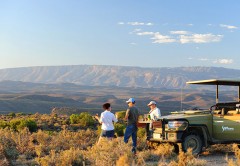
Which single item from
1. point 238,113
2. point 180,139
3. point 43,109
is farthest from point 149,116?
point 43,109

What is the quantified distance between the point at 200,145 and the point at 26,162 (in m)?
4.92

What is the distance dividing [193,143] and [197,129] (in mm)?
446

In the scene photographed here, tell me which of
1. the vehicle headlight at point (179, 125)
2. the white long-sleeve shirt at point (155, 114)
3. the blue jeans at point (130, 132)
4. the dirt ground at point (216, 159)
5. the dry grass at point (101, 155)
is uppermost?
Result: the white long-sleeve shirt at point (155, 114)

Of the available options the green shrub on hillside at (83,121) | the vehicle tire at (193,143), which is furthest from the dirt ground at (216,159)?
the green shrub on hillside at (83,121)

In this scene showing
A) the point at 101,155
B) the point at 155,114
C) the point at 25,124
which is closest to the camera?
the point at 101,155

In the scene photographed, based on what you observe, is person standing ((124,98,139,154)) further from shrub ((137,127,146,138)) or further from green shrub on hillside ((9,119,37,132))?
green shrub on hillside ((9,119,37,132))

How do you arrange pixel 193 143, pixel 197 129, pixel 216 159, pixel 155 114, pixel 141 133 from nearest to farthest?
1. pixel 216 159
2. pixel 193 143
3. pixel 197 129
4. pixel 155 114
5. pixel 141 133

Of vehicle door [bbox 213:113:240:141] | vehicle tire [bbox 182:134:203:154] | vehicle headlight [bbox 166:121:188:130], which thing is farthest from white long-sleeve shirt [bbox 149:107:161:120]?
vehicle door [bbox 213:113:240:141]

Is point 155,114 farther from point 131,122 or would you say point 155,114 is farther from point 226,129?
point 226,129

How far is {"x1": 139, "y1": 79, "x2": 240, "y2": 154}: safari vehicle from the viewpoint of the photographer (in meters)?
11.8

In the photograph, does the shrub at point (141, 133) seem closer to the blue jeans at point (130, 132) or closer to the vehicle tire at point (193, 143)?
the blue jeans at point (130, 132)

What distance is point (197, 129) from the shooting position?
477 inches

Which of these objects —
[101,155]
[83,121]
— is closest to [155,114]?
[101,155]

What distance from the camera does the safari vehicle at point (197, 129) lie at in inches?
466
